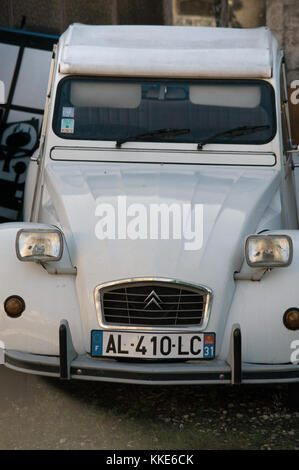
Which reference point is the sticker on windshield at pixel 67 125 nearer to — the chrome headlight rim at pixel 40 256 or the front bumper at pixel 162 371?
the chrome headlight rim at pixel 40 256

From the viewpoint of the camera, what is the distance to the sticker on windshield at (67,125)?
215 inches

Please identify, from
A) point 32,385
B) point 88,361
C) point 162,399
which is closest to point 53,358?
point 88,361

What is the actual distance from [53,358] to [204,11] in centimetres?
797

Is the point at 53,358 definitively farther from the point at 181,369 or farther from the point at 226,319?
the point at 226,319

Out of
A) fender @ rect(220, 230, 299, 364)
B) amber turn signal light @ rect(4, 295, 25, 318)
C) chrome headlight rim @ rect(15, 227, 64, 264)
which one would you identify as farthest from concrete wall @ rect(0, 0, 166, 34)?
fender @ rect(220, 230, 299, 364)

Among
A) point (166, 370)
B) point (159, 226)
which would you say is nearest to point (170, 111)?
point (159, 226)

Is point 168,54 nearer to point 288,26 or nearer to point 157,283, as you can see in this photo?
Result: point 157,283

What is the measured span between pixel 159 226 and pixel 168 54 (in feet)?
5.56

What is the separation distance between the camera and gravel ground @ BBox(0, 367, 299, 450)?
4133 millimetres

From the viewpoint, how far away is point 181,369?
4.00 metres

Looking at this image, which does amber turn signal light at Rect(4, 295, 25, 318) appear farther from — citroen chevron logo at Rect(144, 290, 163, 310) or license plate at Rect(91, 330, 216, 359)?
citroen chevron logo at Rect(144, 290, 163, 310)

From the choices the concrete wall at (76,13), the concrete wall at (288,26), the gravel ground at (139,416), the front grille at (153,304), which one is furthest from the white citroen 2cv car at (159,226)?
the concrete wall at (288,26)

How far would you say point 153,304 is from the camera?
4176 millimetres
